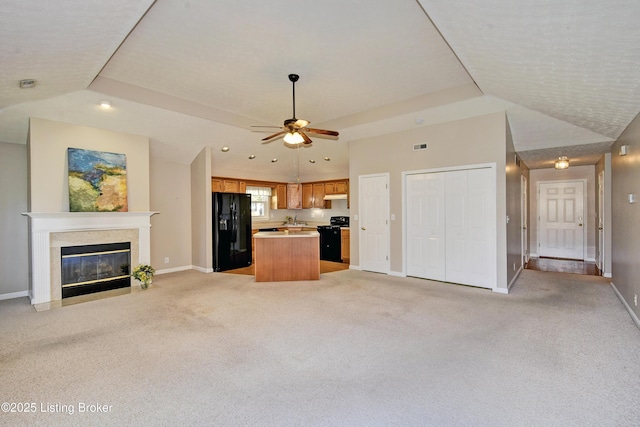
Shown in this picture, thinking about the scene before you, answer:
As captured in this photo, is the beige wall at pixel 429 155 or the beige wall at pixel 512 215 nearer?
the beige wall at pixel 429 155

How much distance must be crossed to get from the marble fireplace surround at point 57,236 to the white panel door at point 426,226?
5.08 m

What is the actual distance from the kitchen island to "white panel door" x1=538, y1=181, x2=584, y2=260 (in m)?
6.95

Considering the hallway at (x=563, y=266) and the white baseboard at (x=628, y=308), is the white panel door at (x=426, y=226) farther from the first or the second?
the hallway at (x=563, y=266)

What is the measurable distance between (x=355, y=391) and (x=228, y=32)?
3423 mm

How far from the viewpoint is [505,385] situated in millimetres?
2266

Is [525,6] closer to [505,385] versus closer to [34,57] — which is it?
[505,385]

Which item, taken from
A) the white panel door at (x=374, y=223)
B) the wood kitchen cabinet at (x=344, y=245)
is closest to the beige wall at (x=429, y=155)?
the white panel door at (x=374, y=223)

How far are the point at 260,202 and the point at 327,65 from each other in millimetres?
6177

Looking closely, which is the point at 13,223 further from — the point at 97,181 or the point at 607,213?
the point at 607,213

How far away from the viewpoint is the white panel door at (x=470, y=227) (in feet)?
15.8

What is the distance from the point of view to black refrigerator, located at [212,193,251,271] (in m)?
6.74

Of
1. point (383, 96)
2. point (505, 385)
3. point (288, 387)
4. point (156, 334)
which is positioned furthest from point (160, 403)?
point (383, 96)

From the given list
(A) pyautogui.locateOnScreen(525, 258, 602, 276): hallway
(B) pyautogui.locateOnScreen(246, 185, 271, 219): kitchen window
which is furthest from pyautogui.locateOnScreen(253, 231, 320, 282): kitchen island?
(A) pyautogui.locateOnScreen(525, 258, 602, 276): hallway

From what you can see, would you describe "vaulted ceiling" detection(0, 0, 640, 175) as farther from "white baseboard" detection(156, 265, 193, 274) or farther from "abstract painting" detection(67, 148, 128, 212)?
"white baseboard" detection(156, 265, 193, 274)
